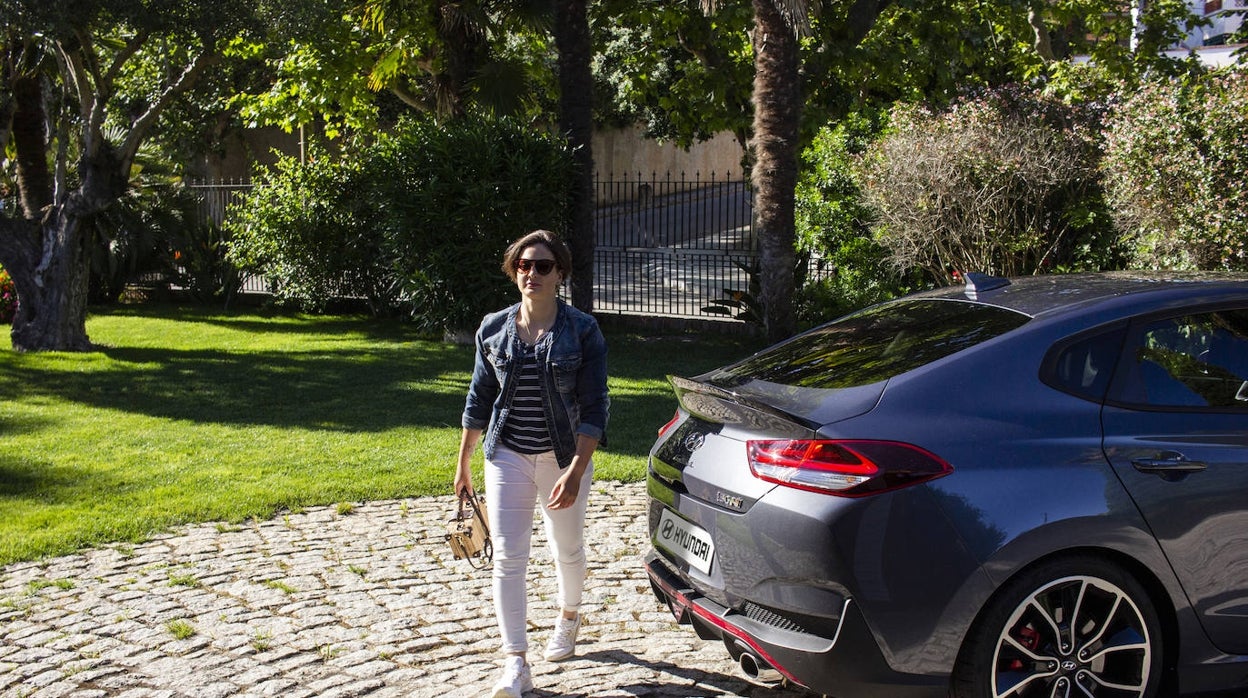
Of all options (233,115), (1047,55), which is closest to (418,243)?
(1047,55)

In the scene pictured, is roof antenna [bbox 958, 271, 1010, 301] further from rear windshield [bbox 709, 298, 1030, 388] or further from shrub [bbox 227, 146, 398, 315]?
shrub [bbox 227, 146, 398, 315]

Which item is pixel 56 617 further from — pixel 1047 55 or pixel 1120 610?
pixel 1047 55

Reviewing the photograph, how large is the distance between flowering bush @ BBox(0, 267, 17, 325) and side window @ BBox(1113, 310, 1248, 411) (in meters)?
17.4

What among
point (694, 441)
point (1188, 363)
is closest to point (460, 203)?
point (694, 441)

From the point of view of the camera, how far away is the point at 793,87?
11430 millimetres

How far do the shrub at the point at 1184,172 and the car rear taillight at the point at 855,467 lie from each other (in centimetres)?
702

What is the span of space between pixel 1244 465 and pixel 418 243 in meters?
11.3

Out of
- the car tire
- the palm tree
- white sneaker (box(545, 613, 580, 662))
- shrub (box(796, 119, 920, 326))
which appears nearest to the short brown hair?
white sneaker (box(545, 613, 580, 662))

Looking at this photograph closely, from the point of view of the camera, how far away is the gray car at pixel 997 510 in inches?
140

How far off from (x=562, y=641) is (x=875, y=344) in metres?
1.73

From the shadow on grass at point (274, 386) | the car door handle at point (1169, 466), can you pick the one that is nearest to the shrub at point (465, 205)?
the shadow on grass at point (274, 386)

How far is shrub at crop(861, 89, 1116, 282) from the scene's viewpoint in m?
11.3

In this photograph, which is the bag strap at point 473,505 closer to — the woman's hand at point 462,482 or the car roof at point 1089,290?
the woman's hand at point 462,482

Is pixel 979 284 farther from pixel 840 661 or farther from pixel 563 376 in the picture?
pixel 840 661
